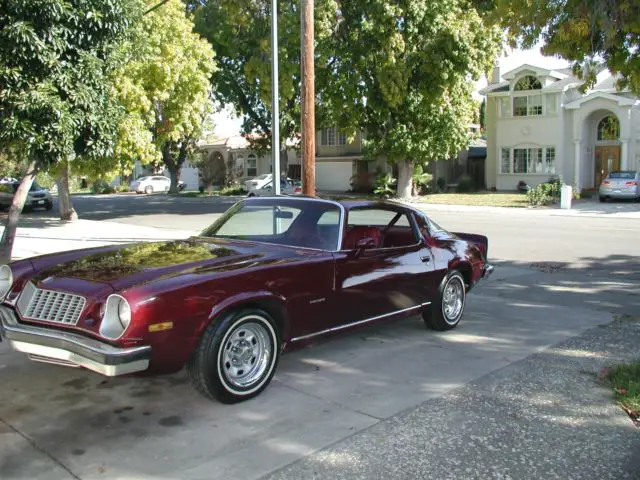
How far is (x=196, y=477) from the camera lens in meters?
3.53

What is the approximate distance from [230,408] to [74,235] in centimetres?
1472

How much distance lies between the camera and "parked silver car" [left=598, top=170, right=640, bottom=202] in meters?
27.7

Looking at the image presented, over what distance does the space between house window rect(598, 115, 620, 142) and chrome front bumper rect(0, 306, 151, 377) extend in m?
33.6

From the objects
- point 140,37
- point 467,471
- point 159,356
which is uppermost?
point 140,37

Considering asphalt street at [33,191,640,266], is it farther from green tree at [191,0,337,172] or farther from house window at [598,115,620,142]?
house window at [598,115,620,142]

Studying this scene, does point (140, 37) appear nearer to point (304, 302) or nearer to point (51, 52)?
point (51, 52)

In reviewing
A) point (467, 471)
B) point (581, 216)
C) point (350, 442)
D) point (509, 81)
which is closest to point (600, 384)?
point (467, 471)

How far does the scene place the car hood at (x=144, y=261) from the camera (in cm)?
439

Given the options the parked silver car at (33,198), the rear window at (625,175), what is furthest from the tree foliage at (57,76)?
the rear window at (625,175)

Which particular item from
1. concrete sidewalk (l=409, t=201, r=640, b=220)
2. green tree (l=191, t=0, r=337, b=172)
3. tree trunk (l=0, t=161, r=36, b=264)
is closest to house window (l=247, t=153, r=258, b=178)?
green tree (l=191, t=0, r=337, b=172)

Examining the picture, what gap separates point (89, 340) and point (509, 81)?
36642 mm

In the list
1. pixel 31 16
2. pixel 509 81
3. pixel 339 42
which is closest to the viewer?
pixel 31 16

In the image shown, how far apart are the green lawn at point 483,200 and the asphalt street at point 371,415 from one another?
22290mm

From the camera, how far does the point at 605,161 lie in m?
35.0
